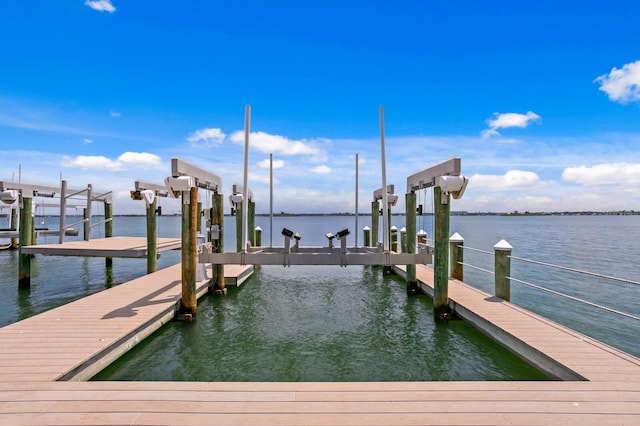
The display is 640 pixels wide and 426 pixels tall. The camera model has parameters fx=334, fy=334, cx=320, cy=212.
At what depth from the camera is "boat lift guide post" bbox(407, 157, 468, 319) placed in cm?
738

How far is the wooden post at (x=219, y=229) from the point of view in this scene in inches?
393

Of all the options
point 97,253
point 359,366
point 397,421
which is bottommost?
point 359,366

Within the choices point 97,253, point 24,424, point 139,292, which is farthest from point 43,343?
point 97,253

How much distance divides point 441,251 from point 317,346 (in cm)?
358

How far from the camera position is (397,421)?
3.42 meters

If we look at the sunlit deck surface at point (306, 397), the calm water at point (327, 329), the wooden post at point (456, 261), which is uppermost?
the wooden post at point (456, 261)

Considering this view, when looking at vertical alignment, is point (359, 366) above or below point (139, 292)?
below

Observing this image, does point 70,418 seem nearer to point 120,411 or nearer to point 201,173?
point 120,411

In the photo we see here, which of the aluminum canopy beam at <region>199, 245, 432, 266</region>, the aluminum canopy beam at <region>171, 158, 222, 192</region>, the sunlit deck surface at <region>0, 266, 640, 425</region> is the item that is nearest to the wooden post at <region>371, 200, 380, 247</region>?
the aluminum canopy beam at <region>199, 245, 432, 266</region>

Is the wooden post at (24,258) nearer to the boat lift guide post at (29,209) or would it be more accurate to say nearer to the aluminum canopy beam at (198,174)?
the boat lift guide post at (29,209)

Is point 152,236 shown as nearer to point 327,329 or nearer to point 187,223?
point 187,223

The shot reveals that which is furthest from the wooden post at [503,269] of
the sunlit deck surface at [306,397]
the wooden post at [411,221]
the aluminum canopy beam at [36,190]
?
the aluminum canopy beam at [36,190]

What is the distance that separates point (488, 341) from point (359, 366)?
2808mm

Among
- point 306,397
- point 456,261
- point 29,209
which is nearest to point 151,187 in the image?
point 29,209
